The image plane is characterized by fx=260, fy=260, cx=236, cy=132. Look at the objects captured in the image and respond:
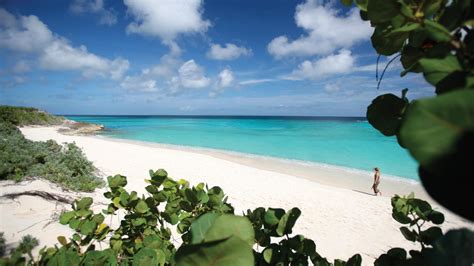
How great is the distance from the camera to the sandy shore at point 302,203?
14.3 ft

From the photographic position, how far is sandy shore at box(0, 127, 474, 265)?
14.3ft

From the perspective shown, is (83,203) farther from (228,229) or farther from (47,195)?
(47,195)

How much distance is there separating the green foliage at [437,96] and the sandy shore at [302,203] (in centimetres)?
145

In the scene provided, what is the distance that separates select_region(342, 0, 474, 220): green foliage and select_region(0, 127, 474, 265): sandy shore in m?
1.45

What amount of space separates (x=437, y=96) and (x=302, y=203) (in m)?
9.22

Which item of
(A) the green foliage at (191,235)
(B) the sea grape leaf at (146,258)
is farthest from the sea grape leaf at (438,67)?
(B) the sea grape leaf at (146,258)

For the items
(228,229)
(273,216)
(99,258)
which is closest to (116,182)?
(99,258)

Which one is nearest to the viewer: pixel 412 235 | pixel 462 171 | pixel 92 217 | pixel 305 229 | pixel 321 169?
pixel 462 171

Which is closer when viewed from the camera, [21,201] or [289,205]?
[21,201]

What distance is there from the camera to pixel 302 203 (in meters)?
8.96

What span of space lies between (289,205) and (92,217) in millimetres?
8220

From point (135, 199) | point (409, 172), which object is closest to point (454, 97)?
point (135, 199)

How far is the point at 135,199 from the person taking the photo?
4.32 feet

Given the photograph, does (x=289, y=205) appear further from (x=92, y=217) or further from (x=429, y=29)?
(x=429, y=29)
